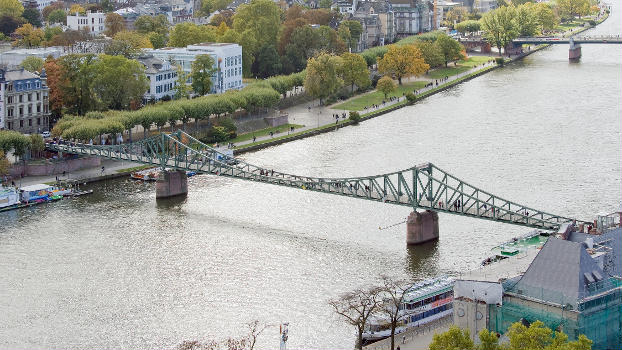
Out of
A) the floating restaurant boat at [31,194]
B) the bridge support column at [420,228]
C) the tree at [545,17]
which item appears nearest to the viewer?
the bridge support column at [420,228]

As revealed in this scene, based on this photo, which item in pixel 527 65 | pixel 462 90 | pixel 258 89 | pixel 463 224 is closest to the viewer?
pixel 463 224

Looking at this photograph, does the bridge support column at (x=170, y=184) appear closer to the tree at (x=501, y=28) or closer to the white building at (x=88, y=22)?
the white building at (x=88, y=22)

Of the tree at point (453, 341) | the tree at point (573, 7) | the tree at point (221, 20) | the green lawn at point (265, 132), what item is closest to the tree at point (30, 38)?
the tree at point (221, 20)

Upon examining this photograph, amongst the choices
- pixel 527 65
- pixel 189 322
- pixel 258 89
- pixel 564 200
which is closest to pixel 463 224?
pixel 564 200

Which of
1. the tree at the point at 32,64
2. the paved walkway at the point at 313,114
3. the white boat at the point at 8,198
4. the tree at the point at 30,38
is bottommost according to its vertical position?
the white boat at the point at 8,198

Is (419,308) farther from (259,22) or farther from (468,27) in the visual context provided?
(468,27)

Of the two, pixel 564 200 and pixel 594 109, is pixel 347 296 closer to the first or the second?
pixel 564 200

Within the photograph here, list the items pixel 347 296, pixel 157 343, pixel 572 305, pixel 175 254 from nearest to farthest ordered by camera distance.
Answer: pixel 572 305, pixel 157 343, pixel 347 296, pixel 175 254

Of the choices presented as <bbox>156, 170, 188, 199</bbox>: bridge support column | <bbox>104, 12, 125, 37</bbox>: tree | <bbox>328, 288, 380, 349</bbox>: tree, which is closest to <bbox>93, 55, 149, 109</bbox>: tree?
<bbox>156, 170, 188, 199</bbox>: bridge support column

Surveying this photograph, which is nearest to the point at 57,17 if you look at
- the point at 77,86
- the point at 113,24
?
the point at 113,24
